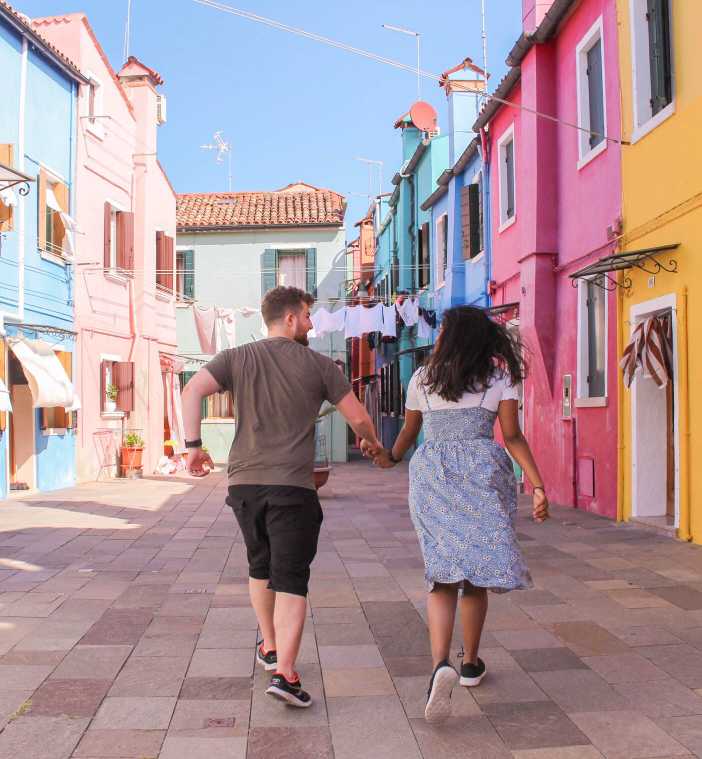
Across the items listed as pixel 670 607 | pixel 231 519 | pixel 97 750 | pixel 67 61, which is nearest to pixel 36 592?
pixel 97 750

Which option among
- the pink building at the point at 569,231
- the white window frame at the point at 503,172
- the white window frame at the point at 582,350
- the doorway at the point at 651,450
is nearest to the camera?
the doorway at the point at 651,450

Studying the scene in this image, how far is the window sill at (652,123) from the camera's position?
9.63 m

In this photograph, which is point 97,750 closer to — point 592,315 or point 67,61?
point 592,315

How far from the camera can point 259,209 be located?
30406mm

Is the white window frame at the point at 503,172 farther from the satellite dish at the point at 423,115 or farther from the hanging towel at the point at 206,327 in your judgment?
the hanging towel at the point at 206,327

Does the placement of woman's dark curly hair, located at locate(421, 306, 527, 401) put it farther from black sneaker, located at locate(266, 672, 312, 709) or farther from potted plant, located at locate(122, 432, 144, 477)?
potted plant, located at locate(122, 432, 144, 477)

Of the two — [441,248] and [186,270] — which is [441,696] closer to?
[441,248]

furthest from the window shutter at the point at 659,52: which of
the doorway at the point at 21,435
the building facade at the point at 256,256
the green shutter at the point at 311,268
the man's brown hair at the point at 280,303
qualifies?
the green shutter at the point at 311,268

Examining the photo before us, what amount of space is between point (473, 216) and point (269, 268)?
11.7 metres

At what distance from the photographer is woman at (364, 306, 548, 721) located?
4.04 meters

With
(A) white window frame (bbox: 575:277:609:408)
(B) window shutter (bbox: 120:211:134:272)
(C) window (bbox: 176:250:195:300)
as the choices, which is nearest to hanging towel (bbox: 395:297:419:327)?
(B) window shutter (bbox: 120:211:134:272)

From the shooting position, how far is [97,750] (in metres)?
3.56

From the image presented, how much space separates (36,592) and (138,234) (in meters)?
16.0

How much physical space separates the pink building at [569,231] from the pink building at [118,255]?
851 cm
